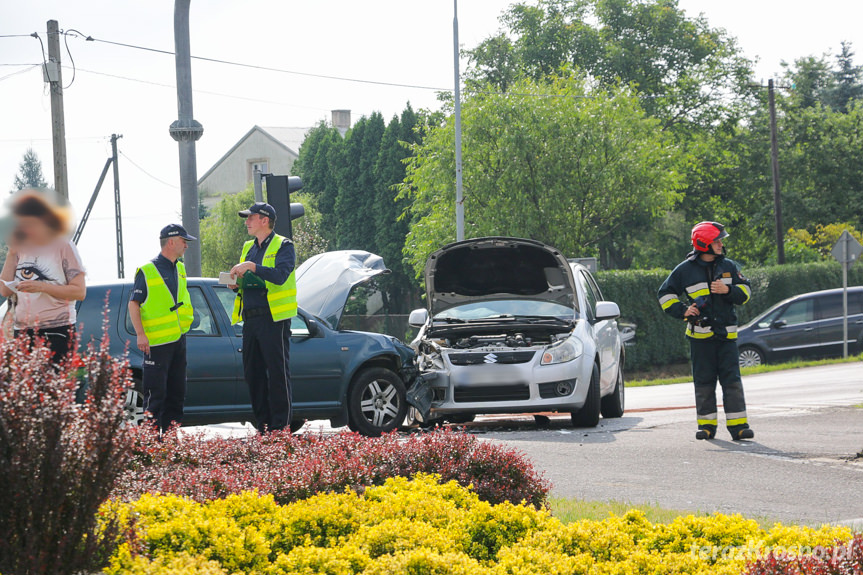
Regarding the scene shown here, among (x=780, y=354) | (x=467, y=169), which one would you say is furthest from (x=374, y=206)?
(x=780, y=354)

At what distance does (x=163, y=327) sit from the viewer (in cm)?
818

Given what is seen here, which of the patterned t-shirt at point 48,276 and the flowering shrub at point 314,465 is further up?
the patterned t-shirt at point 48,276

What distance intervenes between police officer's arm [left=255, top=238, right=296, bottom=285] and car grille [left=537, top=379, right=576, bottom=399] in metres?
3.41

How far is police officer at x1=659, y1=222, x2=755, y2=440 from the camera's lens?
9.34 metres

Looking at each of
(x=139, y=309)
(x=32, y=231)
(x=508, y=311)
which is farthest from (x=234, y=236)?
(x=32, y=231)

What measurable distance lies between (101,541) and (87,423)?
1.22ft

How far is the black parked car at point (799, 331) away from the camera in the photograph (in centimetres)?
2428

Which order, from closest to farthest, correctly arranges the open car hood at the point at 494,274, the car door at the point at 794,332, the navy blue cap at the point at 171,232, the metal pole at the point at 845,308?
the navy blue cap at the point at 171,232, the open car hood at the point at 494,274, the metal pole at the point at 845,308, the car door at the point at 794,332

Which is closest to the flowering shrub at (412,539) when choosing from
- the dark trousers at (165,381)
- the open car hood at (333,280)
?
the dark trousers at (165,381)

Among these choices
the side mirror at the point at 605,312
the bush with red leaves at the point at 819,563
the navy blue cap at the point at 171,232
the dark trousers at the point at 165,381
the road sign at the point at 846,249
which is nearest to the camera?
the bush with red leaves at the point at 819,563

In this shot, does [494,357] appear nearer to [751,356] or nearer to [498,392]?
[498,392]

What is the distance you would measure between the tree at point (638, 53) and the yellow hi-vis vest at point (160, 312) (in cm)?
4047

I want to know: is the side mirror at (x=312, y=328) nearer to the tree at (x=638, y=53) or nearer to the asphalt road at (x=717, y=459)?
the asphalt road at (x=717, y=459)

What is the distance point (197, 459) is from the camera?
5.76m
